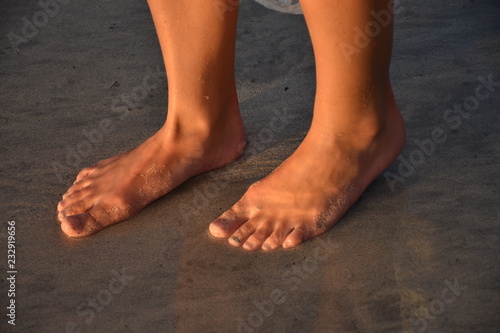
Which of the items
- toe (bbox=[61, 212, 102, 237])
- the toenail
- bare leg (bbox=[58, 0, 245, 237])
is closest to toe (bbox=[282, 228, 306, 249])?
the toenail

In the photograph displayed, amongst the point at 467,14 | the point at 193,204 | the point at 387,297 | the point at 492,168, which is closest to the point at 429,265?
the point at 387,297

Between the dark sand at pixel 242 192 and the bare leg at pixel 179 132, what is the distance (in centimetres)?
4

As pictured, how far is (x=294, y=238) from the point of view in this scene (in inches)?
63.6

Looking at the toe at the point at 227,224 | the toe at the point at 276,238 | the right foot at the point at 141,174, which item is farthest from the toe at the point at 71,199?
the toe at the point at 276,238

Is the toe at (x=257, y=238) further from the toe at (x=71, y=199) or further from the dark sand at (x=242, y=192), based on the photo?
the toe at (x=71, y=199)

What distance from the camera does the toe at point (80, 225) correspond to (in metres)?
1.67

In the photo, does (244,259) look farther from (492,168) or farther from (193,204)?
(492,168)

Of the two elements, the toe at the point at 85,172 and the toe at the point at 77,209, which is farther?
the toe at the point at 85,172

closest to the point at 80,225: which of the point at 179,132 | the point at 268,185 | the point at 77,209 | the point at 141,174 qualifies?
the point at 77,209

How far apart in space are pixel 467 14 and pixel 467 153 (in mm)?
842

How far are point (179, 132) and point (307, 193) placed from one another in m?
0.38

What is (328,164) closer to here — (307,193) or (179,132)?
(307,193)

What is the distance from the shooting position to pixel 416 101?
2.09 m

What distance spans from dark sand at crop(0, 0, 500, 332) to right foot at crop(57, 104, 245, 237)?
0.03m
